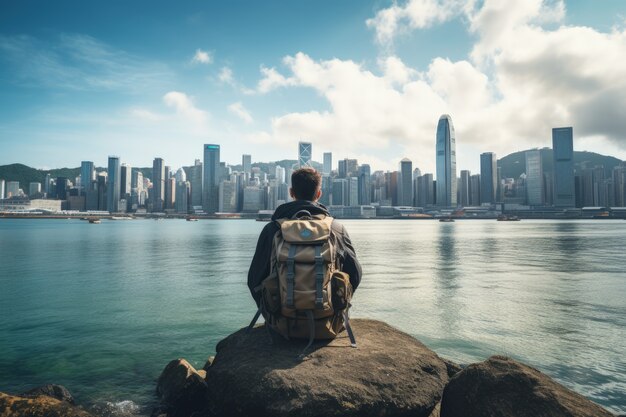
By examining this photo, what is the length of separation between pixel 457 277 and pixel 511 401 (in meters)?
19.0

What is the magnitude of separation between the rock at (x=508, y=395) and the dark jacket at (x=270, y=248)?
70.2 inches

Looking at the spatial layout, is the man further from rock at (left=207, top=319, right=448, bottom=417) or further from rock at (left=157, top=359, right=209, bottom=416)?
rock at (left=157, top=359, right=209, bottom=416)

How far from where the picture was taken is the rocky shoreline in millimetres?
3957

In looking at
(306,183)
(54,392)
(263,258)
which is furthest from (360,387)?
(54,392)

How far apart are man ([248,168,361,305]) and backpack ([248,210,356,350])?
0.17 m

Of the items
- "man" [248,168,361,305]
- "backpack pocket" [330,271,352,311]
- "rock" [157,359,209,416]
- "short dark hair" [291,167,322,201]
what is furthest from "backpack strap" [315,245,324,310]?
"rock" [157,359,209,416]

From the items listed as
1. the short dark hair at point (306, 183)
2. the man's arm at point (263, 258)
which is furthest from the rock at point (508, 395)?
the short dark hair at point (306, 183)

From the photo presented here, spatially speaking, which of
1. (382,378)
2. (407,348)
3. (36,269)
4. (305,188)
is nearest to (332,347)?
(382,378)

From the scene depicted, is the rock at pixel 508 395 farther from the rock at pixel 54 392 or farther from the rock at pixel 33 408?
the rock at pixel 54 392

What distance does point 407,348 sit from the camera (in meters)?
5.21

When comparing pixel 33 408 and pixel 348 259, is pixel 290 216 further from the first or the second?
pixel 33 408

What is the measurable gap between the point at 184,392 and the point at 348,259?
3473 millimetres

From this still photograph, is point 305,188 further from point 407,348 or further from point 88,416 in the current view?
point 88,416

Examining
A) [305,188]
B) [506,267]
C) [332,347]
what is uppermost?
[305,188]
